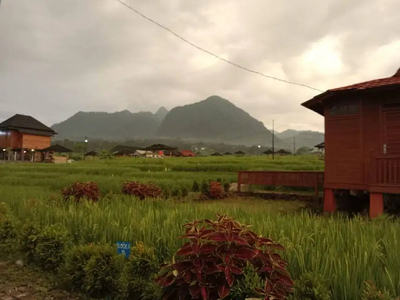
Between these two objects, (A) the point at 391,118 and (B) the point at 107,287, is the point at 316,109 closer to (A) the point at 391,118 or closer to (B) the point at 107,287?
(A) the point at 391,118

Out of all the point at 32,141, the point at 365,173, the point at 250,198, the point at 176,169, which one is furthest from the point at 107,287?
the point at 32,141

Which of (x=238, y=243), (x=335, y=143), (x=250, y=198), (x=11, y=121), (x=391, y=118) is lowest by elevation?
(x=250, y=198)

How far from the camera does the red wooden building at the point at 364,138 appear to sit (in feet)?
29.4

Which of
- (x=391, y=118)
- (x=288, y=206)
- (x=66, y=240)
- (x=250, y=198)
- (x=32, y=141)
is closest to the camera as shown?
(x=66, y=240)

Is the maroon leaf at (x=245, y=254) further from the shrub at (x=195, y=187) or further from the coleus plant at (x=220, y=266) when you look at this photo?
the shrub at (x=195, y=187)

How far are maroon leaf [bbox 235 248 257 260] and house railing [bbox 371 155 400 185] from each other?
7895 millimetres

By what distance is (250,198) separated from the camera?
48.3 feet

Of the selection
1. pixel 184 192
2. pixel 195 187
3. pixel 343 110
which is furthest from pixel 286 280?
pixel 195 187

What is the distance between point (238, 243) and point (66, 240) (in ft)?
9.49

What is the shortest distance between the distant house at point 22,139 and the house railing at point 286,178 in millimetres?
44895

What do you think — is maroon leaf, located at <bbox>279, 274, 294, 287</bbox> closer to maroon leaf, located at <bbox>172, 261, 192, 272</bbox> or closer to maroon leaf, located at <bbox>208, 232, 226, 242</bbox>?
maroon leaf, located at <bbox>208, 232, 226, 242</bbox>

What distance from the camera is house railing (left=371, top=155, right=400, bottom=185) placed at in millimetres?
8703

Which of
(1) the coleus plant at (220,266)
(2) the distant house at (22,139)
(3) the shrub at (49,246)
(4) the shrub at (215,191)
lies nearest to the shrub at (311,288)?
(1) the coleus plant at (220,266)

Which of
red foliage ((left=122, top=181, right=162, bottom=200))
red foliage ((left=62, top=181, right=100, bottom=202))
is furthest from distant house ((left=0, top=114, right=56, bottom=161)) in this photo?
red foliage ((left=62, top=181, right=100, bottom=202))
